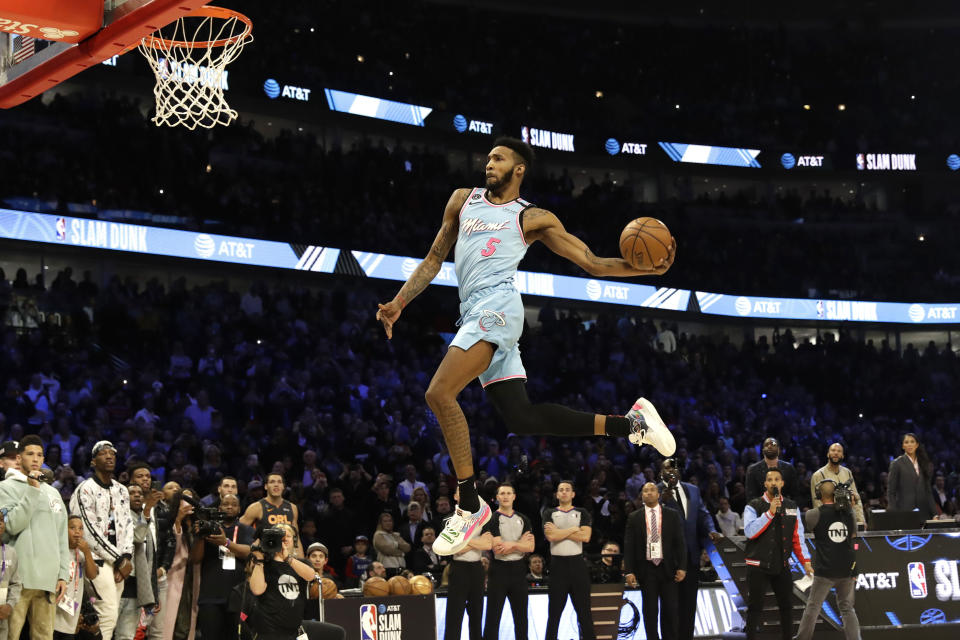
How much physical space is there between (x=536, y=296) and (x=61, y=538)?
2088 centimetres

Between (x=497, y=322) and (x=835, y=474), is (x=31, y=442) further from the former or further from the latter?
(x=835, y=474)

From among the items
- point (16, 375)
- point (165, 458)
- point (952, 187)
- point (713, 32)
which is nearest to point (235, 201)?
point (16, 375)

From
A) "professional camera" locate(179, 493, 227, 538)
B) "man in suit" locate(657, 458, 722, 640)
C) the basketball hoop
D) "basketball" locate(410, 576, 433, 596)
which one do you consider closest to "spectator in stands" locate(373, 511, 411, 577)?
"basketball" locate(410, 576, 433, 596)

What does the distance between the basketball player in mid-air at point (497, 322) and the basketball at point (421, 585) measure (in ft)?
21.2

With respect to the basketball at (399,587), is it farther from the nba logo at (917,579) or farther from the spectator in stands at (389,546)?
the nba logo at (917,579)

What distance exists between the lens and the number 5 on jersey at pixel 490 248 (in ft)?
20.1

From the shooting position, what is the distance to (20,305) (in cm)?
1898

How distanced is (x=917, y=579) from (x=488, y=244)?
1059 centimetres

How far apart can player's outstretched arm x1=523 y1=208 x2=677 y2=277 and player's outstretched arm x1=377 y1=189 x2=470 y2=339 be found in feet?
1.44

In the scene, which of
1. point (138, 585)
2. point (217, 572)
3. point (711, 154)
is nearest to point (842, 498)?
point (217, 572)

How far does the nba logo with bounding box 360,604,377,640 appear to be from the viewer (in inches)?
459

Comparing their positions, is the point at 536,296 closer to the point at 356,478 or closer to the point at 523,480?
the point at 523,480

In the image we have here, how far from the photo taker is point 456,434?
5.94m

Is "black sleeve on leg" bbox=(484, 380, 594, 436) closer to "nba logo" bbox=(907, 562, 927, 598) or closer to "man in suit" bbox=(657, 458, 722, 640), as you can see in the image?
"man in suit" bbox=(657, 458, 722, 640)
